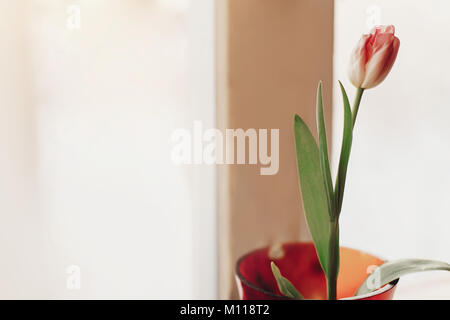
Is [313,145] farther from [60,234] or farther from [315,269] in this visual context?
[60,234]

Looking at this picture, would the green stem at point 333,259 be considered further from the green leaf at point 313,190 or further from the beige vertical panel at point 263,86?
the beige vertical panel at point 263,86

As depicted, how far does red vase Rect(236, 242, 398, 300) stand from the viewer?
0.41 metres

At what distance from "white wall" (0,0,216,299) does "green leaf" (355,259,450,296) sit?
0.19 meters

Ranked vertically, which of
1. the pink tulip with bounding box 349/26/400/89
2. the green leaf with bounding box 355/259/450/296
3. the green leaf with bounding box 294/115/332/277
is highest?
the pink tulip with bounding box 349/26/400/89

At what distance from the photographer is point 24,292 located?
0.44m

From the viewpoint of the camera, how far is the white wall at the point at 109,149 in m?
0.44

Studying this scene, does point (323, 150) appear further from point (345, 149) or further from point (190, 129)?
point (190, 129)

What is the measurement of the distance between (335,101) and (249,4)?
0.15 metres

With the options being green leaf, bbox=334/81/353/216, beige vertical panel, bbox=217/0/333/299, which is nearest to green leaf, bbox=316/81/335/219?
green leaf, bbox=334/81/353/216

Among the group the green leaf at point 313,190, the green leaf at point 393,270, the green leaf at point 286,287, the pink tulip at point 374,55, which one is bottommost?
the green leaf at point 286,287

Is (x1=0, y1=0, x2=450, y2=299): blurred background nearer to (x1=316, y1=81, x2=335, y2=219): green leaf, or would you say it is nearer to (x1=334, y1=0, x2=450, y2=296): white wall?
(x1=334, y1=0, x2=450, y2=296): white wall

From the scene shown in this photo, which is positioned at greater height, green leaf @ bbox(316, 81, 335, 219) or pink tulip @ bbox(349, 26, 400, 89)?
pink tulip @ bbox(349, 26, 400, 89)

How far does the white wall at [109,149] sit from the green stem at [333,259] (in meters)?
0.16

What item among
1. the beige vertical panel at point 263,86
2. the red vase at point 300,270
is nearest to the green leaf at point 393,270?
the red vase at point 300,270
